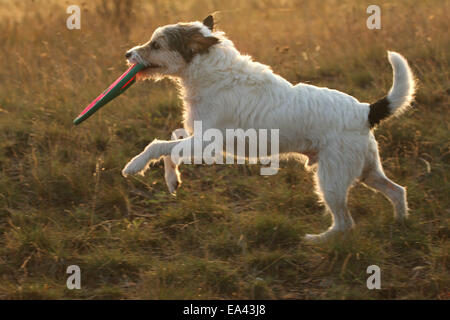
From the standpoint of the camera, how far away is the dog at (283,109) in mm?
4328

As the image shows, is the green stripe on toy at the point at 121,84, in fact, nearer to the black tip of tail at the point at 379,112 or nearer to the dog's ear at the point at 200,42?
the dog's ear at the point at 200,42

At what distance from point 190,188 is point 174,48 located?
1.43 m

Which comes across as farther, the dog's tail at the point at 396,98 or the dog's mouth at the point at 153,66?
the dog's mouth at the point at 153,66

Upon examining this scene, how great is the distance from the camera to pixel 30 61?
24.3 ft

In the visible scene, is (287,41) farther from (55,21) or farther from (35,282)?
(35,282)

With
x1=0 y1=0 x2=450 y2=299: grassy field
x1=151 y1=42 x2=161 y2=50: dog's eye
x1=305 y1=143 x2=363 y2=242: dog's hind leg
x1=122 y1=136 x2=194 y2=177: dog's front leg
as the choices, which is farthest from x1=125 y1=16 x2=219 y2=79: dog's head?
x1=305 y1=143 x2=363 y2=242: dog's hind leg

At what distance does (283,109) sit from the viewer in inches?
175

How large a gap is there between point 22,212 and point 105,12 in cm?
466

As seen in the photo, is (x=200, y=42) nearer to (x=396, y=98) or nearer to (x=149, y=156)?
(x=149, y=156)

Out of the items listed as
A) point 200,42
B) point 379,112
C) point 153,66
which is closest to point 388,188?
point 379,112

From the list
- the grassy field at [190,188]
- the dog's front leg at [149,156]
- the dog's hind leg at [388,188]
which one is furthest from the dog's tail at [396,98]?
the dog's front leg at [149,156]

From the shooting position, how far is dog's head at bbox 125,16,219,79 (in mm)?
4555

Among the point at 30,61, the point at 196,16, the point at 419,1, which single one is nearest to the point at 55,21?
the point at 30,61

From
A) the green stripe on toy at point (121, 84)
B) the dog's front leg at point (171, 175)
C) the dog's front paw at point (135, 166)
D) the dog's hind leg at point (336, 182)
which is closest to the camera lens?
the dog's hind leg at point (336, 182)
